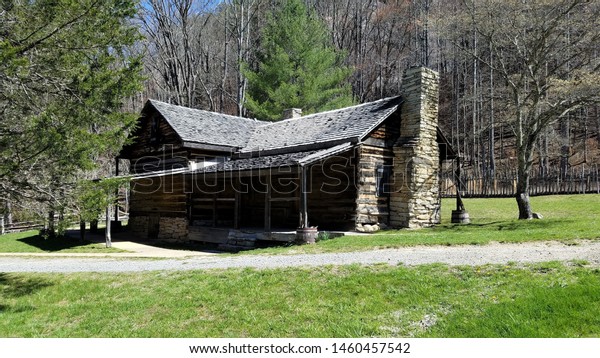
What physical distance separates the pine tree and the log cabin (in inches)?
389

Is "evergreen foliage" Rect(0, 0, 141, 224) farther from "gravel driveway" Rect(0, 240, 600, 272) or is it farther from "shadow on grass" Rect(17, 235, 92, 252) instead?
"shadow on grass" Rect(17, 235, 92, 252)

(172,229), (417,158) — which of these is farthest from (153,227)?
(417,158)

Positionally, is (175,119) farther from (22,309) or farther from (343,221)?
(22,309)

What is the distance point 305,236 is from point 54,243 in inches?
452

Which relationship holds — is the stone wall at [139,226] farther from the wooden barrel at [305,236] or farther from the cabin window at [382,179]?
the cabin window at [382,179]

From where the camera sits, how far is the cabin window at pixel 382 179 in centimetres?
1641

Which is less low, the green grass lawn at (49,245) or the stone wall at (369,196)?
the stone wall at (369,196)

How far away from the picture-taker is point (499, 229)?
13969 millimetres

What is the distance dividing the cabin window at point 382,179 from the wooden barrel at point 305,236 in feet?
13.1

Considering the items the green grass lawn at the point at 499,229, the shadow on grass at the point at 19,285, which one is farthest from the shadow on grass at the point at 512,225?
the shadow on grass at the point at 19,285

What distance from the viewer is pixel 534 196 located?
73.0 ft

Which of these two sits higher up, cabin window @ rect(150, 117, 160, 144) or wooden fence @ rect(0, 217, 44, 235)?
cabin window @ rect(150, 117, 160, 144)

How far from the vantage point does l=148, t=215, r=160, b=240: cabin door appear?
20.2m

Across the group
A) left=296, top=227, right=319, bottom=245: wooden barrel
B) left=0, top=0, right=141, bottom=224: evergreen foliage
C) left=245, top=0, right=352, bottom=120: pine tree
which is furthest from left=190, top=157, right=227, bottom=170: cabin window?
left=245, top=0, right=352, bottom=120: pine tree
